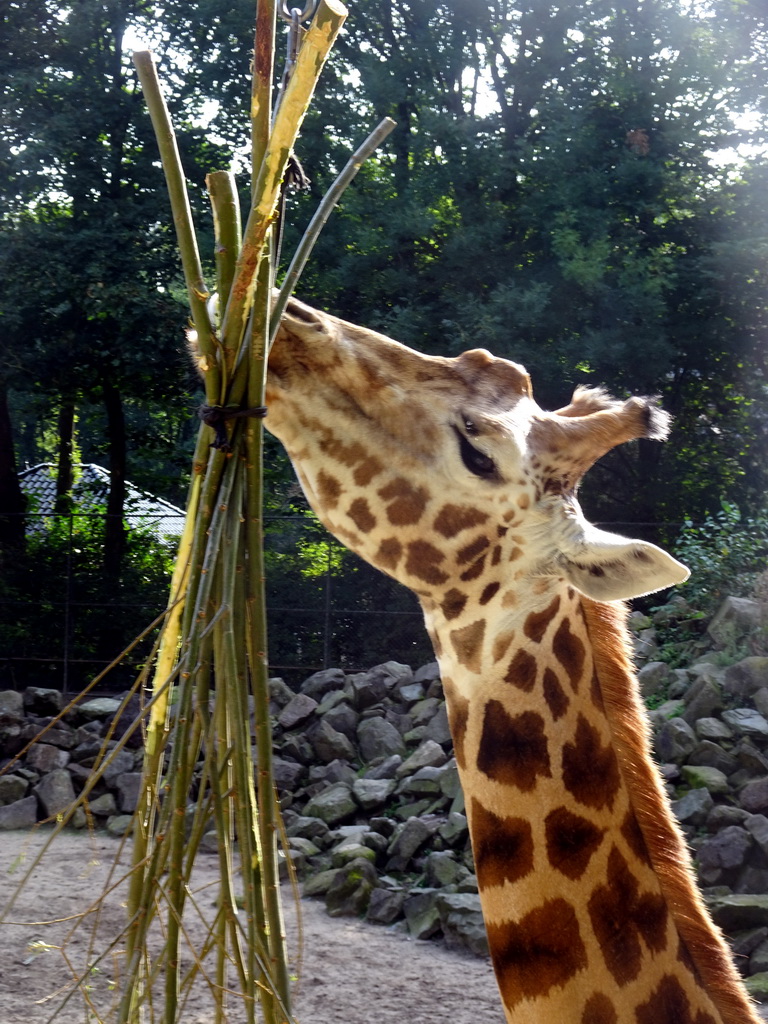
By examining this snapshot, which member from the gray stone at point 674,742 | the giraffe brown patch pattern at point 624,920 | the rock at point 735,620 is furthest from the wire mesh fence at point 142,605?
the giraffe brown patch pattern at point 624,920

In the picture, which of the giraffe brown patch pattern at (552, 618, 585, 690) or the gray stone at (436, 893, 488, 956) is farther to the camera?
the gray stone at (436, 893, 488, 956)

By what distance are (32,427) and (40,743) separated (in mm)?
16463

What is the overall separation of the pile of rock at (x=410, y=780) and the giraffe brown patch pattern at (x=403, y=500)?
329cm

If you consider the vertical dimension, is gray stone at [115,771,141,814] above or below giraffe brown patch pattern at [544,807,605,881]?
below

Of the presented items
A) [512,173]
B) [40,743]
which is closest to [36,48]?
[512,173]

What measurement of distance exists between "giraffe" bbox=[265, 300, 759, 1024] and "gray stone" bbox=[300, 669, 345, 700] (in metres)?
7.56

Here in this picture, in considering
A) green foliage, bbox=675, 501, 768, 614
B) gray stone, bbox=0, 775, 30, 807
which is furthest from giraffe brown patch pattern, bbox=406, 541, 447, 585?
gray stone, bbox=0, 775, 30, 807

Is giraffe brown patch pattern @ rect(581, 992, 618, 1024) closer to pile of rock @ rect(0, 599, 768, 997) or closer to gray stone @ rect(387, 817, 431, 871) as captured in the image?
pile of rock @ rect(0, 599, 768, 997)

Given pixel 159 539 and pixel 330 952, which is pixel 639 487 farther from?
pixel 330 952

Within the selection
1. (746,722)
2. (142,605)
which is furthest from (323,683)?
(746,722)

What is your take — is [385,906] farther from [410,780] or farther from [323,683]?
[323,683]

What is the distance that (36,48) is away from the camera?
11.8 metres

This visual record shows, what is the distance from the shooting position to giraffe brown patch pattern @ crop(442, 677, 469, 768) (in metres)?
1.97

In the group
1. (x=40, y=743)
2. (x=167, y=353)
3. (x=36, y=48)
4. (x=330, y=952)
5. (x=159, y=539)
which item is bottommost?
(x=330, y=952)
